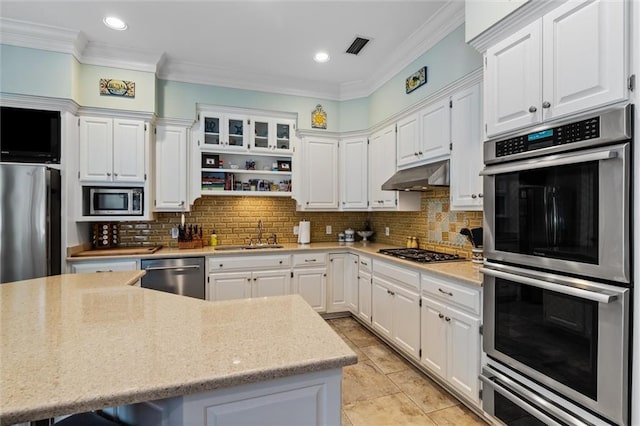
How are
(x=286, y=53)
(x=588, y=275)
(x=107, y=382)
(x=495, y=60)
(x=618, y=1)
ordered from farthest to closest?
(x=286, y=53)
(x=495, y=60)
(x=588, y=275)
(x=618, y=1)
(x=107, y=382)

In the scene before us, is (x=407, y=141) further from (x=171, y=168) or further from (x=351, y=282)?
(x=171, y=168)

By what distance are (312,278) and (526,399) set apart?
2.52 m

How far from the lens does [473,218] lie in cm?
289

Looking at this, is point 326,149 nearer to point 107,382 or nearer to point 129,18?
point 129,18

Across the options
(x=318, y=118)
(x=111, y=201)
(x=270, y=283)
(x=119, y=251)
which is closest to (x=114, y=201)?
(x=111, y=201)

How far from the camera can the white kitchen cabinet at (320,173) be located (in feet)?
13.8

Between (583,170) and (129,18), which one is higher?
(129,18)

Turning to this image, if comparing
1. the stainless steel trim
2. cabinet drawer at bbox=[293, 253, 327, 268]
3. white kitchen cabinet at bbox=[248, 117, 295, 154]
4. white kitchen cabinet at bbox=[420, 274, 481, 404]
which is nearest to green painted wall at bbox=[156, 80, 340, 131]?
white kitchen cabinet at bbox=[248, 117, 295, 154]

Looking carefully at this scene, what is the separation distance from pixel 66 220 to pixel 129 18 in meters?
1.96

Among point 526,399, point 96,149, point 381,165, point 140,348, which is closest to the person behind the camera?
point 140,348

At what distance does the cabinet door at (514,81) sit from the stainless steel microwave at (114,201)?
3.42 metres

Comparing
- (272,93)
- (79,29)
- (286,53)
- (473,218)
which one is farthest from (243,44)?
(473,218)

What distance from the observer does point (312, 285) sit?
12.9 feet

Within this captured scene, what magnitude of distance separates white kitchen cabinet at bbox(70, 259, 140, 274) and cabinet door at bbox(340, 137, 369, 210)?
8.27 ft
